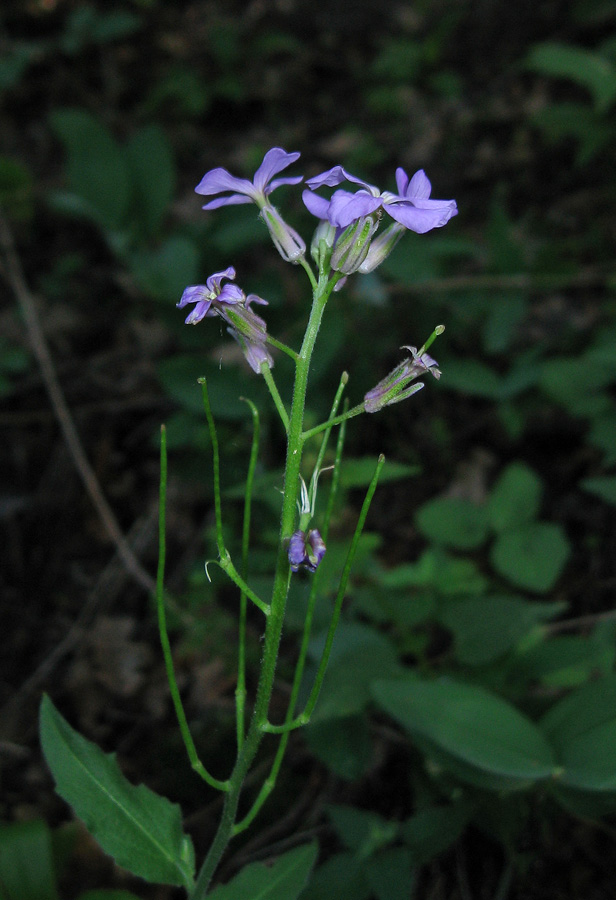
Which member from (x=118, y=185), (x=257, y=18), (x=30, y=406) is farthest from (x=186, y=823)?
(x=257, y=18)

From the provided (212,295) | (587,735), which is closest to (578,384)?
(587,735)

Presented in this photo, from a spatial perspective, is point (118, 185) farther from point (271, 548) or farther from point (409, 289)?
point (271, 548)

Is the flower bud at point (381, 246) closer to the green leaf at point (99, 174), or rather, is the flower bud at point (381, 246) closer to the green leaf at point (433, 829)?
the green leaf at point (433, 829)

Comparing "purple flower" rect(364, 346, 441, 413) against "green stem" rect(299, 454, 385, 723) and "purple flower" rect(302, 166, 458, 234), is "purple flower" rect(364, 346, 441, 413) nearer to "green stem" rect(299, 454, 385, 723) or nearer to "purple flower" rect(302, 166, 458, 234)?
"green stem" rect(299, 454, 385, 723)

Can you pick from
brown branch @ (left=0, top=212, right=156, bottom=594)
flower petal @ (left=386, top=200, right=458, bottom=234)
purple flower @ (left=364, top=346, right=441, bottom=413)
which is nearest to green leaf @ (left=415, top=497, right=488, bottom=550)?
brown branch @ (left=0, top=212, right=156, bottom=594)

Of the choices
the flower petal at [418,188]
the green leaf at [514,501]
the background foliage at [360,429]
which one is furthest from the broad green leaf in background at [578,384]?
the flower petal at [418,188]

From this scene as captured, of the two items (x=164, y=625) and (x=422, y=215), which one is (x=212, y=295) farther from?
(x=164, y=625)
